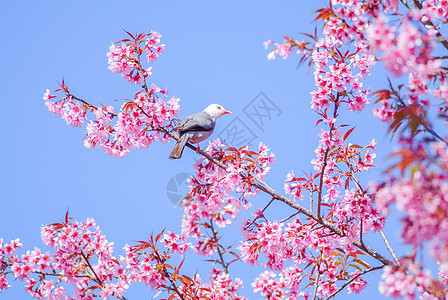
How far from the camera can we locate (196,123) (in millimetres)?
5348

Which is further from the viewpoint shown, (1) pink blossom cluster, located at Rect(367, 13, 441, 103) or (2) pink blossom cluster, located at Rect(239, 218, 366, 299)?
(2) pink blossom cluster, located at Rect(239, 218, 366, 299)

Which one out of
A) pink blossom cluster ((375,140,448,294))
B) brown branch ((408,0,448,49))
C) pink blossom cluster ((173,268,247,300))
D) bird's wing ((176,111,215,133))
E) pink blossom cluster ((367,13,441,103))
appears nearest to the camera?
pink blossom cluster ((375,140,448,294))

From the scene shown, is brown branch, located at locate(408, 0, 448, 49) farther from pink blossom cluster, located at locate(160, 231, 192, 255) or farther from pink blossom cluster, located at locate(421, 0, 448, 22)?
pink blossom cluster, located at locate(160, 231, 192, 255)

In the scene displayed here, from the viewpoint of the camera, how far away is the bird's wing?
5.18 m

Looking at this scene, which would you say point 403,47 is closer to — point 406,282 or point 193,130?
point 406,282

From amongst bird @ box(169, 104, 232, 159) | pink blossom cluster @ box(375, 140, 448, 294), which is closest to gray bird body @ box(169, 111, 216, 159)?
bird @ box(169, 104, 232, 159)

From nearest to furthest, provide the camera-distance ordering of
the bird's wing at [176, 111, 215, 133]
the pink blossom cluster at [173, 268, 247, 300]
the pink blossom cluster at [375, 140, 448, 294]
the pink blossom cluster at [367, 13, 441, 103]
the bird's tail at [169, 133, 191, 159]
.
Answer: the pink blossom cluster at [375, 140, 448, 294] < the pink blossom cluster at [367, 13, 441, 103] < the pink blossom cluster at [173, 268, 247, 300] < the bird's tail at [169, 133, 191, 159] < the bird's wing at [176, 111, 215, 133]

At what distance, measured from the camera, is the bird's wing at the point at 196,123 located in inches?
204

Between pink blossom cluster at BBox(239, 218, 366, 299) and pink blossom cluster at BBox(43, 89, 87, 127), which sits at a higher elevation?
pink blossom cluster at BBox(43, 89, 87, 127)

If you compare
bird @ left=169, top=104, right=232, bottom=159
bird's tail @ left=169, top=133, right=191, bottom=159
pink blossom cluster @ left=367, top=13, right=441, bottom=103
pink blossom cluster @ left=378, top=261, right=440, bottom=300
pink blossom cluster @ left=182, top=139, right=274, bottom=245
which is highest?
bird @ left=169, top=104, right=232, bottom=159

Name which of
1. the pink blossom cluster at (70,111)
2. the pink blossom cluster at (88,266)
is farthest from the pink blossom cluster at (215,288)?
the pink blossom cluster at (70,111)

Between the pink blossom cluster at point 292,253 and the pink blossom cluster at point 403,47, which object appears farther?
the pink blossom cluster at point 292,253

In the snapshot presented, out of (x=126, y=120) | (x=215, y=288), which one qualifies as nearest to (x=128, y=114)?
(x=126, y=120)

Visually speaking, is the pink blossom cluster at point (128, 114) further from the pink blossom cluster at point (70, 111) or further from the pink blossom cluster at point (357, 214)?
the pink blossom cluster at point (357, 214)
